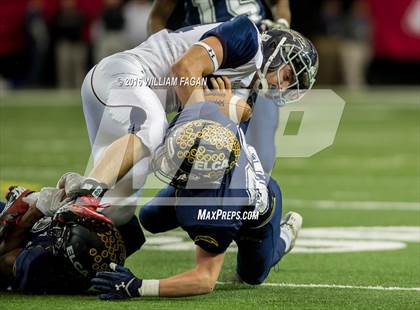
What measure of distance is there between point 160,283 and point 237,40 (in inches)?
45.4

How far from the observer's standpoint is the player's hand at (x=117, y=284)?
171 inches

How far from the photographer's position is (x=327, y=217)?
7.04m

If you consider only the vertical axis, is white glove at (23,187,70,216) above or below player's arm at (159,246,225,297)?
above

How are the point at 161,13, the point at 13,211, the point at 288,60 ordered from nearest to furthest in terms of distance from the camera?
the point at 13,211 → the point at 288,60 → the point at 161,13

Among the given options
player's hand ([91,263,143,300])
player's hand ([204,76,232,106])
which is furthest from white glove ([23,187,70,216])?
player's hand ([204,76,232,106])

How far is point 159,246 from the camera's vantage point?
6027mm

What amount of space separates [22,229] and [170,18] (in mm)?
2347

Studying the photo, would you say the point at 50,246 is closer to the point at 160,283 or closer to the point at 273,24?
the point at 160,283

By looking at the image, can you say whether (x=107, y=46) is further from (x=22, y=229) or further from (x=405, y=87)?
(x=22, y=229)

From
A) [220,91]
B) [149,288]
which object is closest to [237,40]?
[220,91]

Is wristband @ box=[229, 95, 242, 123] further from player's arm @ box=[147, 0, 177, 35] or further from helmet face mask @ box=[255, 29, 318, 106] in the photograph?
player's arm @ box=[147, 0, 177, 35]

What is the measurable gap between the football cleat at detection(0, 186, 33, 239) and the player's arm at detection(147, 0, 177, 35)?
2065mm

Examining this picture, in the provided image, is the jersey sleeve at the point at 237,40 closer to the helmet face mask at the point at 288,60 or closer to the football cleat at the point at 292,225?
the helmet face mask at the point at 288,60

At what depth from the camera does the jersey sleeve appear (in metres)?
4.86
